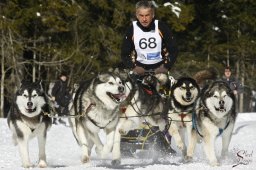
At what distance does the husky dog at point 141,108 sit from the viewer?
6.54 meters

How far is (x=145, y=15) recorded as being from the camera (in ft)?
21.8

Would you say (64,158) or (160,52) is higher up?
Answer: (160,52)

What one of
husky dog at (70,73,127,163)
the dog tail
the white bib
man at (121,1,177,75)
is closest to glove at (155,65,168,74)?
man at (121,1,177,75)

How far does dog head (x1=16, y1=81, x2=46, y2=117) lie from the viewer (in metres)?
6.36

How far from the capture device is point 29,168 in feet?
20.7

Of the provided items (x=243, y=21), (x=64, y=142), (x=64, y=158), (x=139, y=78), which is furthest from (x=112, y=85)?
(x=243, y=21)

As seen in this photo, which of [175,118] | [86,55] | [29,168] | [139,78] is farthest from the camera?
[86,55]

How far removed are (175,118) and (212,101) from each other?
93 centimetres

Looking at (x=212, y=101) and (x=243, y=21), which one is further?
(x=243, y=21)

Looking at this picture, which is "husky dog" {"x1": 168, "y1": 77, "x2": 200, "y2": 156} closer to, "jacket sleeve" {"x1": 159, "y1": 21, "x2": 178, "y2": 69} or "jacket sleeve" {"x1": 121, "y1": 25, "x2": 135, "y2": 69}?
"jacket sleeve" {"x1": 159, "y1": 21, "x2": 178, "y2": 69}

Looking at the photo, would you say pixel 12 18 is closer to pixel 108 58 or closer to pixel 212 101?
pixel 108 58

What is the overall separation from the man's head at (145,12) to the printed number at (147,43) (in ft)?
0.54

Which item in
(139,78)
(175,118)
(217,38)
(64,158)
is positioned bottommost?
(64,158)

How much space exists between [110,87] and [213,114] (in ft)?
3.67
